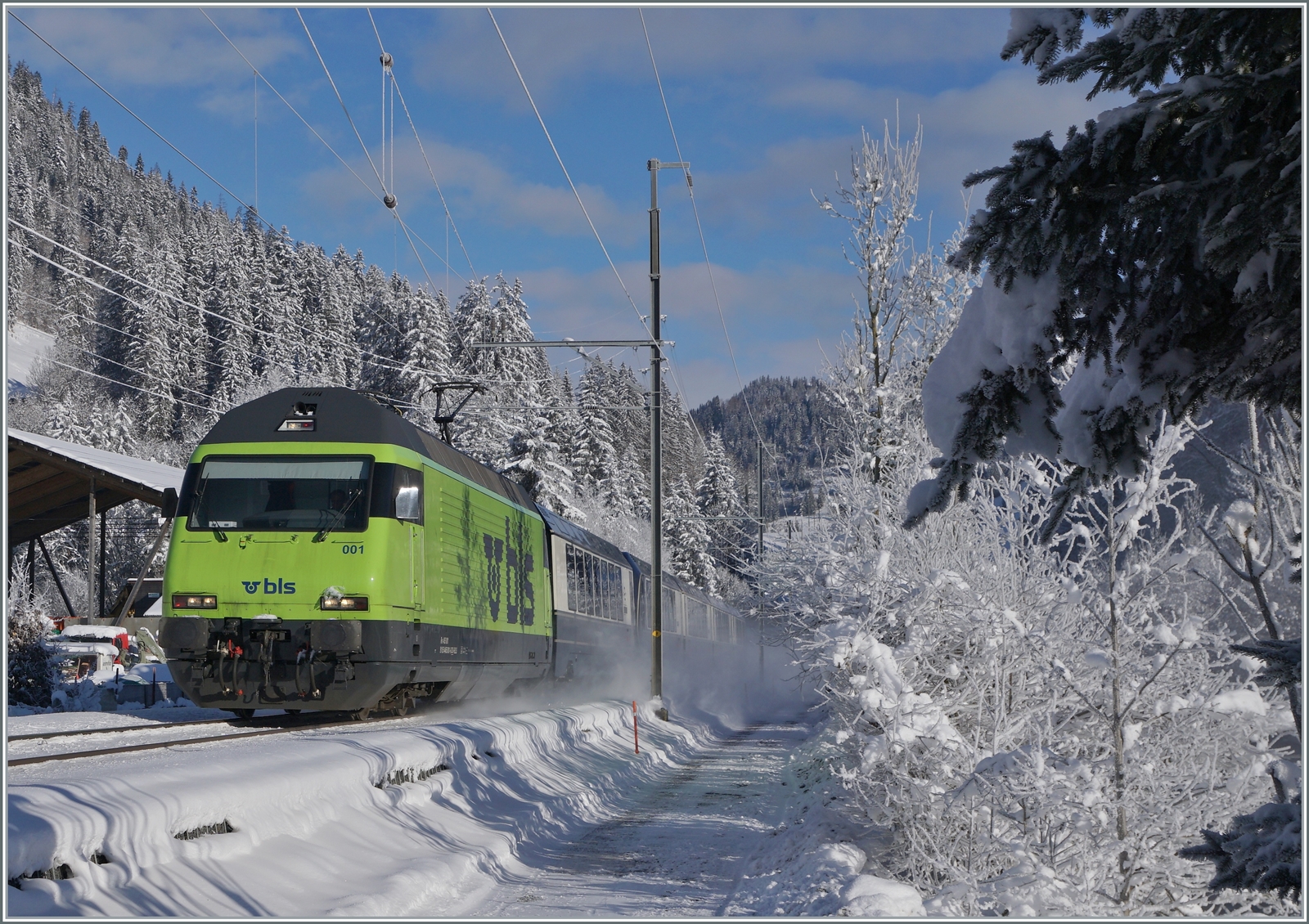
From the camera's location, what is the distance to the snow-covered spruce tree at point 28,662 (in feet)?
58.7

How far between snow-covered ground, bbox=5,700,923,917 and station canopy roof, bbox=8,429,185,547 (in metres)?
11.2

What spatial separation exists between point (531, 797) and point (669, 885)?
372cm

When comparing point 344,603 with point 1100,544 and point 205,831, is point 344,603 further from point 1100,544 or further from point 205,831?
point 1100,544

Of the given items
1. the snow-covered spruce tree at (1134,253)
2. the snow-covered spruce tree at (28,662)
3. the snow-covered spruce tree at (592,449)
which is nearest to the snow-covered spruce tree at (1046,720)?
the snow-covered spruce tree at (1134,253)

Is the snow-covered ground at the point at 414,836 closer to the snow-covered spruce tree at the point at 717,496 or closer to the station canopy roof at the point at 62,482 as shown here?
the station canopy roof at the point at 62,482

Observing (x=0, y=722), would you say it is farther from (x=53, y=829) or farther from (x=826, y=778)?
(x=826, y=778)

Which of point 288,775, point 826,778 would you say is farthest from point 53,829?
point 826,778

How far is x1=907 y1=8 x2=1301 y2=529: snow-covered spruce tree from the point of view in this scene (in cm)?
306

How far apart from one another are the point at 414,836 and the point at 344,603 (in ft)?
12.8

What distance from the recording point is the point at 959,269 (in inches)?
145

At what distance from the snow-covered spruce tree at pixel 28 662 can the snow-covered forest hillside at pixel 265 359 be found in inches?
1067

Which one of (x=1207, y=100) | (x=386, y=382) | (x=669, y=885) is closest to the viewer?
(x=1207, y=100)

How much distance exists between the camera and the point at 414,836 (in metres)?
8.67

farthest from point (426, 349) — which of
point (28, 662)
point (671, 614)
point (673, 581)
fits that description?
point (28, 662)
